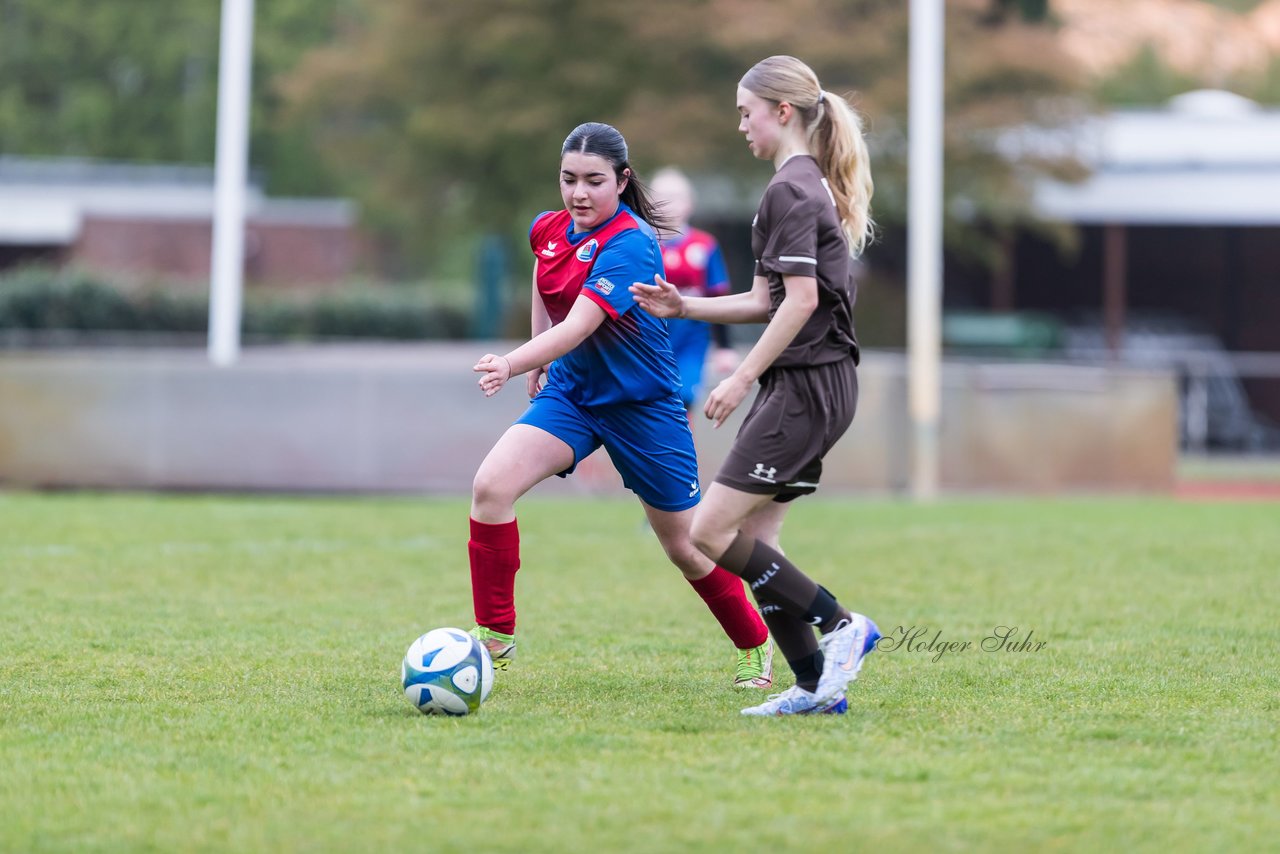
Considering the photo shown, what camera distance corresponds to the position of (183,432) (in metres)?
15.2

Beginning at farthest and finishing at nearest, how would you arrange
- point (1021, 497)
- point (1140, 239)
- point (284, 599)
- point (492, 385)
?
point (1140, 239)
point (1021, 497)
point (284, 599)
point (492, 385)

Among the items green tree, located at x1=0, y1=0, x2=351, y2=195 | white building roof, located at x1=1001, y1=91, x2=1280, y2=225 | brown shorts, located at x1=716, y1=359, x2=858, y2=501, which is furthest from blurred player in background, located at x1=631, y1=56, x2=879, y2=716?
green tree, located at x1=0, y1=0, x2=351, y2=195

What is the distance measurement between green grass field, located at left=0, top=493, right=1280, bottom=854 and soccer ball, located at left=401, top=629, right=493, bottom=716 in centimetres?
9

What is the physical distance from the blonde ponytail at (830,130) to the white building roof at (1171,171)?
2095cm

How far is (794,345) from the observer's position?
214 inches

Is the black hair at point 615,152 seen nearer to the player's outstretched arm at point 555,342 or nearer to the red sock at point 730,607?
the player's outstretched arm at point 555,342

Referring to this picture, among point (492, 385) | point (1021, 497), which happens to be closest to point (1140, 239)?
point (1021, 497)

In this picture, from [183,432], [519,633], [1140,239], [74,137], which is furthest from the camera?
[74,137]

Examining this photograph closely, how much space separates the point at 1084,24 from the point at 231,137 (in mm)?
22226

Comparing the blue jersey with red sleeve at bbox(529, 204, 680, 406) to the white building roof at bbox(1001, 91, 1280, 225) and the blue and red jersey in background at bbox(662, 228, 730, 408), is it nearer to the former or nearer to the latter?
the blue and red jersey in background at bbox(662, 228, 730, 408)

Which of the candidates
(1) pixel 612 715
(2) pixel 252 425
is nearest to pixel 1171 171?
(2) pixel 252 425

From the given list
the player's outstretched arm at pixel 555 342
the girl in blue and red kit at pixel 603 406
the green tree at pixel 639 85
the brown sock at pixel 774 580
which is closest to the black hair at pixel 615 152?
the girl in blue and red kit at pixel 603 406

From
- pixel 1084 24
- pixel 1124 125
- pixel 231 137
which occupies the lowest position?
pixel 231 137

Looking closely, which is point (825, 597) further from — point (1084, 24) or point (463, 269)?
point (463, 269)
